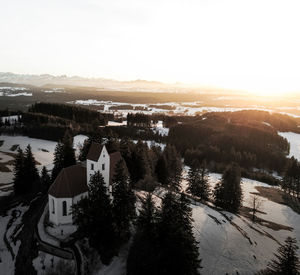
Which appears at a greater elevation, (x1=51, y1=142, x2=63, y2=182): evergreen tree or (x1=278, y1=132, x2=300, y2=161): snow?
(x1=51, y1=142, x2=63, y2=182): evergreen tree

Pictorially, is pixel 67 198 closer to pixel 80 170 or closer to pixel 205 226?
pixel 80 170

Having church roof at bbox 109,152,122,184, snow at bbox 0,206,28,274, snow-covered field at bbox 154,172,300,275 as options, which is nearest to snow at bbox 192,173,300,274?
snow-covered field at bbox 154,172,300,275

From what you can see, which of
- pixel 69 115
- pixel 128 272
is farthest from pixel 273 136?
pixel 128 272

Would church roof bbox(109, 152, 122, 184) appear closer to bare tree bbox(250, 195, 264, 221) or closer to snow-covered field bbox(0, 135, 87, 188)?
bare tree bbox(250, 195, 264, 221)

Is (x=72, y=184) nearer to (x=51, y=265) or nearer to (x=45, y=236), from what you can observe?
(x=45, y=236)

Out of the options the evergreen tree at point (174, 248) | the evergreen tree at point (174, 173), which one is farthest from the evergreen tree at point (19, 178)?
the evergreen tree at point (174, 248)

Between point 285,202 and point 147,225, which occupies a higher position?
point 147,225

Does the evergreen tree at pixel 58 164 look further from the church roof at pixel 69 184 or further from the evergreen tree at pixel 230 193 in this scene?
the evergreen tree at pixel 230 193
